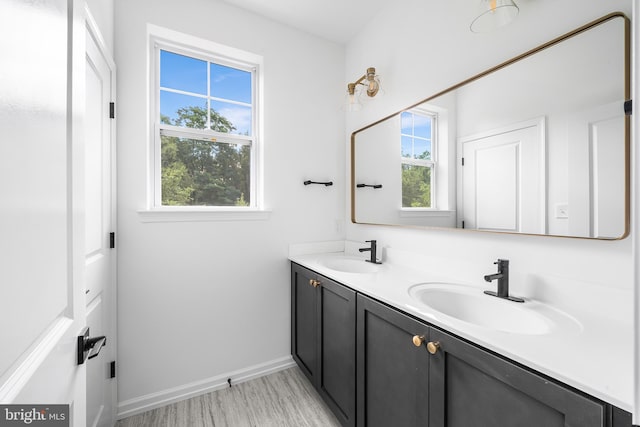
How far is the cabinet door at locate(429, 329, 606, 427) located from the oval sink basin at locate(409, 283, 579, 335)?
0.72 feet

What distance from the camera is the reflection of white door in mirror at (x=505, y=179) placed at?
116 cm

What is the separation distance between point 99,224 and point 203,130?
0.92 m

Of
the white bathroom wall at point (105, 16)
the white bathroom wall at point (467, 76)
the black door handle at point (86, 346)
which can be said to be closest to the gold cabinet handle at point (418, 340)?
the white bathroom wall at point (467, 76)

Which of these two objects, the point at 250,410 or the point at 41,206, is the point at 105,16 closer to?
the point at 41,206

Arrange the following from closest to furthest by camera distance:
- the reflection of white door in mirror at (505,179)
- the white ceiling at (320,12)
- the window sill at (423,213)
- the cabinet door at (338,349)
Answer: the reflection of white door in mirror at (505,179) → the cabinet door at (338,349) → the window sill at (423,213) → the white ceiling at (320,12)

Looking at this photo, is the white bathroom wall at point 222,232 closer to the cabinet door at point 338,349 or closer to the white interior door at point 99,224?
the white interior door at point 99,224

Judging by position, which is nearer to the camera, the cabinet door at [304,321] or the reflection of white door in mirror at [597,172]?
the reflection of white door in mirror at [597,172]

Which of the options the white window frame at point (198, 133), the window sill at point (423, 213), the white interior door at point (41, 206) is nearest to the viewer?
the white interior door at point (41, 206)

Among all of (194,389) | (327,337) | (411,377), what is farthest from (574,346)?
(194,389)

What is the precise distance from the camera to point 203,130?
198 centimetres

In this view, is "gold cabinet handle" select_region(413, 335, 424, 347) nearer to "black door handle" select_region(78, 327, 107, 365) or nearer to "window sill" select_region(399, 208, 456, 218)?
"window sill" select_region(399, 208, 456, 218)

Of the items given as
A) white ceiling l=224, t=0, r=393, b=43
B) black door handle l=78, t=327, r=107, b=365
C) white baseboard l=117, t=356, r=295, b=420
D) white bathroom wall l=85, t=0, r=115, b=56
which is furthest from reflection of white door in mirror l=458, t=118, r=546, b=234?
white bathroom wall l=85, t=0, r=115, b=56

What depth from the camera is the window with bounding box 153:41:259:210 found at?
74.1 inches

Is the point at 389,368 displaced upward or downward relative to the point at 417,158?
downward
